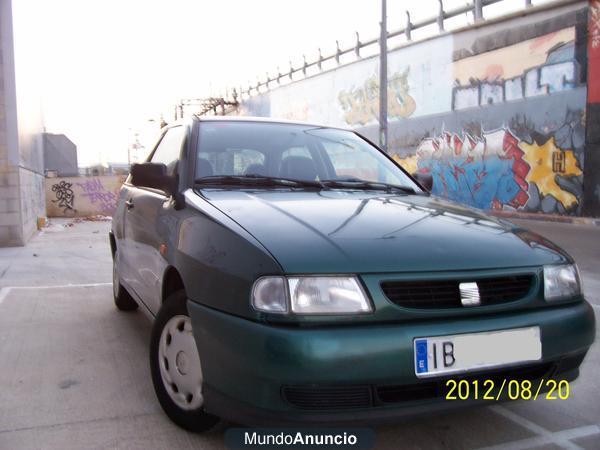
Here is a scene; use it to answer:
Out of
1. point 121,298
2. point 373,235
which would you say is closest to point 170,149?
point 121,298

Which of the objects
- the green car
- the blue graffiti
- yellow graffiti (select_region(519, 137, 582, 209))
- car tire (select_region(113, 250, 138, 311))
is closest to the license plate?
the green car

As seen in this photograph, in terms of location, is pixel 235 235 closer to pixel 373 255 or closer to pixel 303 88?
pixel 373 255

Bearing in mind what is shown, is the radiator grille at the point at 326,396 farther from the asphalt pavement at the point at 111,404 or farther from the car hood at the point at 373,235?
the car hood at the point at 373,235

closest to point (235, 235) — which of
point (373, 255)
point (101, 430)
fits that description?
point (373, 255)

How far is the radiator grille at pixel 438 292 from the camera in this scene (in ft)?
6.54

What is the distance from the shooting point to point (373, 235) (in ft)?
7.24

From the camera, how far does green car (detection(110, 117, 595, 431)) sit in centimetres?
189

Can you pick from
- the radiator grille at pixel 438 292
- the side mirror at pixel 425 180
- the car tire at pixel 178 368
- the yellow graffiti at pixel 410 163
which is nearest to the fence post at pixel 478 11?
the yellow graffiti at pixel 410 163

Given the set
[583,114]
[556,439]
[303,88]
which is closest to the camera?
[556,439]

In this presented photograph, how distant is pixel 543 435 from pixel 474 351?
80cm

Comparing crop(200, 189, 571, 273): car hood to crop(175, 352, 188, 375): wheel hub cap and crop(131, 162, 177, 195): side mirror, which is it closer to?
crop(131, 162, 177, 195): side mirror

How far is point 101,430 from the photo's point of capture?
2.51 meters

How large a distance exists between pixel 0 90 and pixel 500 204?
11424 mm
